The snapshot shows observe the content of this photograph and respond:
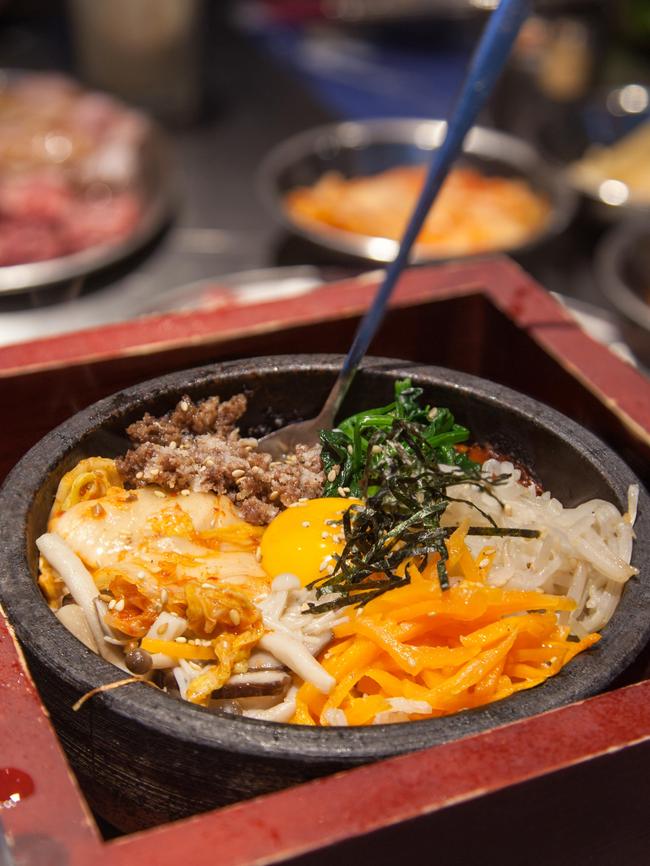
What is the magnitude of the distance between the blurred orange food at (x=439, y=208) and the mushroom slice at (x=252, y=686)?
8.47 feet

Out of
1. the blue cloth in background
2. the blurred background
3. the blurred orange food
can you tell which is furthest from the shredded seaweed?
the blue cloth in background

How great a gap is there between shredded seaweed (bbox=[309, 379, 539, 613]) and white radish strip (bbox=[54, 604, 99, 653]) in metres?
0.35

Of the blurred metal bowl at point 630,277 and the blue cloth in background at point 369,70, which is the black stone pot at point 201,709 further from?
the blue cloth in background at point 369,70

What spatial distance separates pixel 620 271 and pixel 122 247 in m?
2.03

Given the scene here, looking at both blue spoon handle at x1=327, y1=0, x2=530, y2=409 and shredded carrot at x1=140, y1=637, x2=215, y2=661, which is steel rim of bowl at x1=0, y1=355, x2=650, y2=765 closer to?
shredded carrot at x1=140, y1=637, x2=215, y2=661

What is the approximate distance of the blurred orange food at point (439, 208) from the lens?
13.3 ft

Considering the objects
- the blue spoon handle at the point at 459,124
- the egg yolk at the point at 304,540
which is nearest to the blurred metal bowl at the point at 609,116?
the blue spoon handle at the point at 459,124

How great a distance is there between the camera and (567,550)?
1544 millimetres

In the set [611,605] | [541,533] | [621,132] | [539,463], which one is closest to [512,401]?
[539,463]

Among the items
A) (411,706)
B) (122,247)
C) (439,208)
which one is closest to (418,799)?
(411,706)

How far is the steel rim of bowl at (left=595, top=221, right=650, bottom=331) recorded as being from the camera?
3.37 metres

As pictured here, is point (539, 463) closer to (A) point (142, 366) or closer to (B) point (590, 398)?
(B) point (590, 398)

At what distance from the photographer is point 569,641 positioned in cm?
145

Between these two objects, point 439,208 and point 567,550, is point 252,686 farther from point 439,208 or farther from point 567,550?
point 439,208
